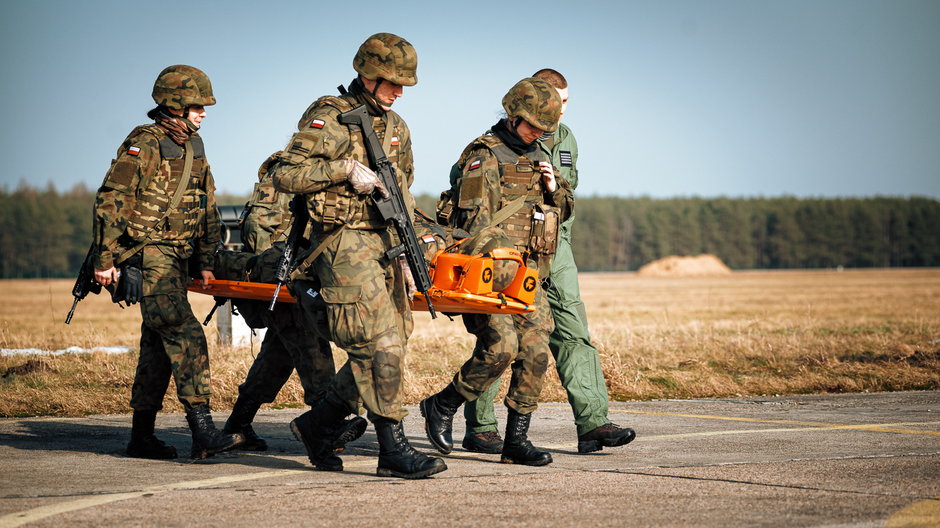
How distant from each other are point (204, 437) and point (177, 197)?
1489 mm

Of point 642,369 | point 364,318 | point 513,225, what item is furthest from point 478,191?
point 642,369

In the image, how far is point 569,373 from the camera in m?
7.25

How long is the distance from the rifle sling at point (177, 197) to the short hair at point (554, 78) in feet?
7.85

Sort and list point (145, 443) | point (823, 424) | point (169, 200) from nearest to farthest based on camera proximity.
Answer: point (145, 443) < point (169, 200) < point (823, 424)

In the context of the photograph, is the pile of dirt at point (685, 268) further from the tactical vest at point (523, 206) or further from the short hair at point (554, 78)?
the tactical vest at point (523, 206)

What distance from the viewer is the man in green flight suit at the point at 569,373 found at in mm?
7141

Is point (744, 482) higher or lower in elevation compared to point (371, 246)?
lower

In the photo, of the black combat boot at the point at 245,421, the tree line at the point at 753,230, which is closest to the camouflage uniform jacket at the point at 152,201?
the black combat boot at the point at 245,421

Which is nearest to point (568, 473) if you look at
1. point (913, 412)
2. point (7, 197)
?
point (913, 412)

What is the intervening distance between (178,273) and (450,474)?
86.4 inches

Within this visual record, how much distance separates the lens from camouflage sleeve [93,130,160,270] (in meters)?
6.66

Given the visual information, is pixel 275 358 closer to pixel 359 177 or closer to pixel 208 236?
pixel 208 236

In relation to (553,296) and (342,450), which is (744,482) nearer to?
(553,296)

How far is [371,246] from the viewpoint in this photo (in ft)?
19.9
